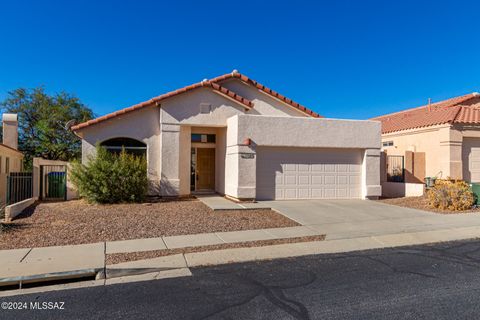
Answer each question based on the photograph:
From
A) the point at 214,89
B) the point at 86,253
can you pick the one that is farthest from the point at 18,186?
the point at 86,253

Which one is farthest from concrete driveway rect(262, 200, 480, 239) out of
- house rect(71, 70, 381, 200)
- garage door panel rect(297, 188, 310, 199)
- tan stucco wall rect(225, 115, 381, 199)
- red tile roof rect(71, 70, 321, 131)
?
red tile roof rect(71, 70, 321, 131)

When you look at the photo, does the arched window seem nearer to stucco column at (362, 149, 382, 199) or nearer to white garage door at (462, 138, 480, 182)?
stucco column at (362, 149, 382, 199)

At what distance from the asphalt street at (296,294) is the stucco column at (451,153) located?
11708mm

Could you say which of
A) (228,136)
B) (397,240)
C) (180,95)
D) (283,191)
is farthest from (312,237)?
(180,95)

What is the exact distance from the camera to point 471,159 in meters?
18.4

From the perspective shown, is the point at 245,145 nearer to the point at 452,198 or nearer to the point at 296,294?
the point at 452,198

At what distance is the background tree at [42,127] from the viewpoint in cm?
3112

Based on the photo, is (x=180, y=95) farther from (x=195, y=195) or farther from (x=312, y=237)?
(x=312, y=237)

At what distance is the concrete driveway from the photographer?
9.89 m

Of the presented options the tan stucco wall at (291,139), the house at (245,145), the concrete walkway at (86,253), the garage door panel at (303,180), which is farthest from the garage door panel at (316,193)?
the concrete walkway at (86,253)

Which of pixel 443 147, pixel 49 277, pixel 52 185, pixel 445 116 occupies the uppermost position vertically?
pixel 445 116

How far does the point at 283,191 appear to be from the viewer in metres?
15.1

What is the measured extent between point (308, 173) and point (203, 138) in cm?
535

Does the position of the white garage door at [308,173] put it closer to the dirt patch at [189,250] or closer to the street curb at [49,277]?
the dirt patch at [189,250]
